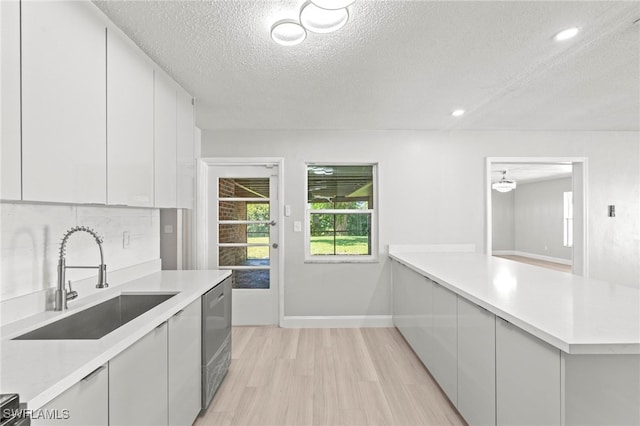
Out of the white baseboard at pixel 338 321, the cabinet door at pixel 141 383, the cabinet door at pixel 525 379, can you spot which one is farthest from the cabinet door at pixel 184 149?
the cabinet door at pixel 525 379

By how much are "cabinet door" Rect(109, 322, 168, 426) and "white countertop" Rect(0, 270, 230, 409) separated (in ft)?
0.19

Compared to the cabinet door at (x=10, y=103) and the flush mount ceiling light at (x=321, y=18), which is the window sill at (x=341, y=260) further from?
the cabinet door at (x=10, y=103)

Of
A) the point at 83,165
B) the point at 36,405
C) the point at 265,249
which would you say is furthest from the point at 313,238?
the point at 36,405

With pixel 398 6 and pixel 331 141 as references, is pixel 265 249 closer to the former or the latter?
pixel 331 141

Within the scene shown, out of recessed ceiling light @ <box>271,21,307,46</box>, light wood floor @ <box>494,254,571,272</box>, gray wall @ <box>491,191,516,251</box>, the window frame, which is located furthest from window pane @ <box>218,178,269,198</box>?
gray wall @ <box>491,191,516,251</box>

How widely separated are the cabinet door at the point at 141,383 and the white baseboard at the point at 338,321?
7.54ft

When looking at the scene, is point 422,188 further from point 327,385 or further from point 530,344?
point 530,344

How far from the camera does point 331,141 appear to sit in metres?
3.87

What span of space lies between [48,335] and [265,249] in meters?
2.56

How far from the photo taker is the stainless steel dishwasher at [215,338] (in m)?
2.10

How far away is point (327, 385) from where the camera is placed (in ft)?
8.23

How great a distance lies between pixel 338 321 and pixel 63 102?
10.7ft

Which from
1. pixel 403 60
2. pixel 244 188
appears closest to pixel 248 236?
pixel 244 188

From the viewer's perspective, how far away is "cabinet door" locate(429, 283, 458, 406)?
6.77 ft
